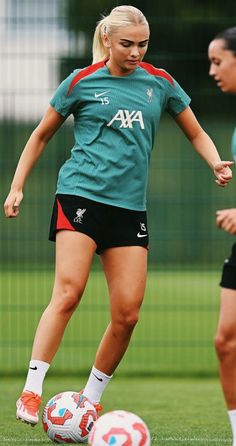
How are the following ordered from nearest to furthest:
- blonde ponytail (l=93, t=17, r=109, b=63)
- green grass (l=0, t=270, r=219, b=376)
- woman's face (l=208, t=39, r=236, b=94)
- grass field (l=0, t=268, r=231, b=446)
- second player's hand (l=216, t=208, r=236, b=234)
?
second player's hand (l=216, t=208, r=236, b=234) < woman's face (l=208, t=39, r=236, b=94) < blonde ponytail (l=93, t=17, r=109, b=63) < grass field (l=0, t=268, r=231, b=446) < green grass (l=0, t=270, r=219, b=376)

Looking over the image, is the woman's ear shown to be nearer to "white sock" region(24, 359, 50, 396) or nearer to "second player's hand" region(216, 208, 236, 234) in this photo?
"second player's hand" region(216, 208, 236, 234)

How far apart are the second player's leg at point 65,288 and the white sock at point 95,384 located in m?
0.49

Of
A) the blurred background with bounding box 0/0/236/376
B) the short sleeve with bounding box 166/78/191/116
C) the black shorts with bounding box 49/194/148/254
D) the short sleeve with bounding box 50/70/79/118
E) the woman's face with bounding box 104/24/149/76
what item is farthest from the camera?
the blurred background with bounding box 0/0/236/376

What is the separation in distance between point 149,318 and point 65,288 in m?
5.83

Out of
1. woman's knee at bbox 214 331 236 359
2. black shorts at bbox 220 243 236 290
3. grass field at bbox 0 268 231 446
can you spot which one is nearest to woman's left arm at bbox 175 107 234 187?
black shorts at bbox 220 243 236 290

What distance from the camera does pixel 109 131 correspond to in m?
7.23

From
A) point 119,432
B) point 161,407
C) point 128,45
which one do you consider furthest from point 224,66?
point 161,407

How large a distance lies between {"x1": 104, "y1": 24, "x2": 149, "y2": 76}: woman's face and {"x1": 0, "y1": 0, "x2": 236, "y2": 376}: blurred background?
4352 mm

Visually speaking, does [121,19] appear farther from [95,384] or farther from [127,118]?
[95,384]

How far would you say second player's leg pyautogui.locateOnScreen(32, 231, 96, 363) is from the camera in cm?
713

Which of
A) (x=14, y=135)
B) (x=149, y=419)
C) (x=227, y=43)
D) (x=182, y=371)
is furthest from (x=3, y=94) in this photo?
(x=227, y=43)

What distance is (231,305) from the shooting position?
6230 mm

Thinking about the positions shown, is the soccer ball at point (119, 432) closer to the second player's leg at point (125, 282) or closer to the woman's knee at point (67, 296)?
the woman's knee at point (67, 296)

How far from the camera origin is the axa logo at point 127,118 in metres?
7.22
